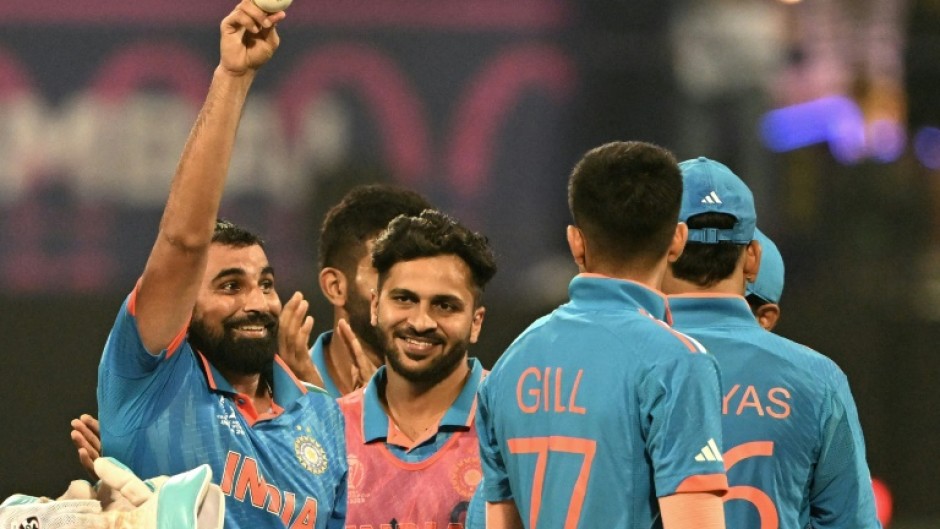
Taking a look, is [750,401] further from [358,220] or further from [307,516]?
[358,220]

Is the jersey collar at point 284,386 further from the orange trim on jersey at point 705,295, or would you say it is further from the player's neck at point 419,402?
the orange trim on jersey at point 705,295

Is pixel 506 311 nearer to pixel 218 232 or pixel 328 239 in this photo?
pixel 328 239

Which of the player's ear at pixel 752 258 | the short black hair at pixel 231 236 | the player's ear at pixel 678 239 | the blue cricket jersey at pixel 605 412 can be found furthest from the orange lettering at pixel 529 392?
the short black hair at pixel 231 236

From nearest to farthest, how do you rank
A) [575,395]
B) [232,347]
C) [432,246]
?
[575,395] → [232,347] → [432,246]

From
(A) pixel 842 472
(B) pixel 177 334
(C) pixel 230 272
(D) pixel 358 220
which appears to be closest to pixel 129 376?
(B) pixel 177 334

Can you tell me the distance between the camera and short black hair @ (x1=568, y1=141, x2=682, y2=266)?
280cm

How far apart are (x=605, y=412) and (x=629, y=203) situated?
369mm

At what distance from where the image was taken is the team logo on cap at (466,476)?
12.0 ft

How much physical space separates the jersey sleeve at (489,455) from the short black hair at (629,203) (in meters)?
0.35

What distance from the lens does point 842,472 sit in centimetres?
314

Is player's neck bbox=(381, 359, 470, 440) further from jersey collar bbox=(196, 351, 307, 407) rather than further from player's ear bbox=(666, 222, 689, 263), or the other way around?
player's ear bbox=(666, 222, 689, 263)

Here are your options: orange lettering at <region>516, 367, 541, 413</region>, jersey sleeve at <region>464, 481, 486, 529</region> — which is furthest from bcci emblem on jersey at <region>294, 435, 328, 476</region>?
orange lettering at <region>516, 367, 541, 413</region>

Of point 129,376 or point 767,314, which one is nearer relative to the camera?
point 129,376

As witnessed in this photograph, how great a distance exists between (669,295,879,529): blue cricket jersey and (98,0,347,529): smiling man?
2.97ft
